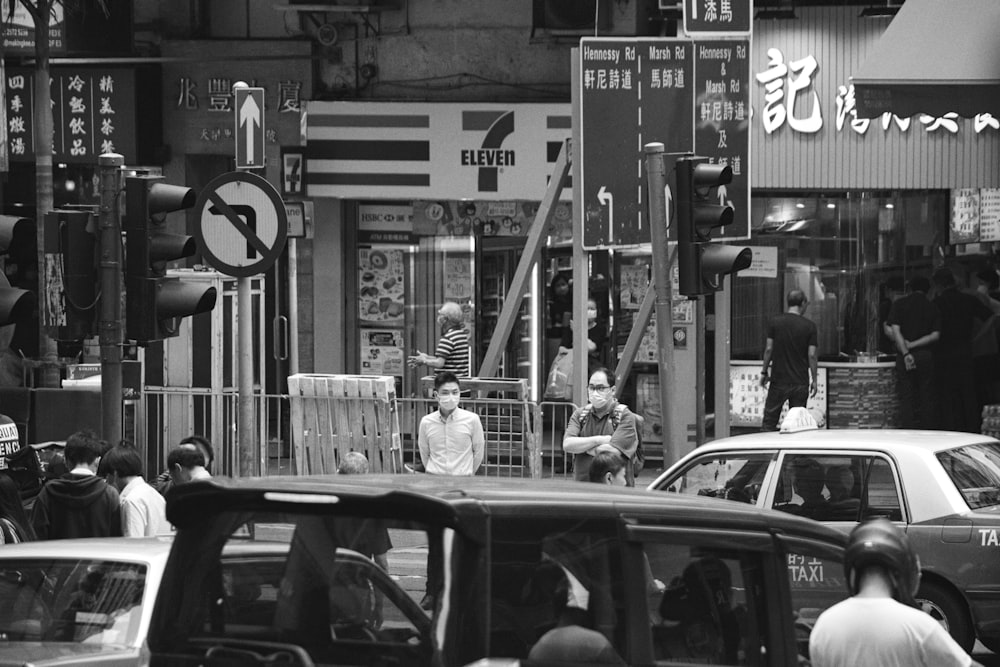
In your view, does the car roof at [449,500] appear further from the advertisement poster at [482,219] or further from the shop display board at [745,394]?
the advertisement poster at [482,219]

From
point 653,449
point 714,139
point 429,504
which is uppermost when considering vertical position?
point 714,139

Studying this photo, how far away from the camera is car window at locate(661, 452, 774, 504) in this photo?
979 centimetres

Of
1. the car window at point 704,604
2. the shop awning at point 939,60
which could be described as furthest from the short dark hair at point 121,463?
the shop awning at point 939,60

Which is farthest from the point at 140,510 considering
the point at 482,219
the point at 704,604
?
the point at 482,219

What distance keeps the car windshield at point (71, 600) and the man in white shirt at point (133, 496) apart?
1.83 metres

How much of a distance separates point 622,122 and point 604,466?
463 centimetres

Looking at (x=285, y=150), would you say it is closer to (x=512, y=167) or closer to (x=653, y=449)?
(x=512, y=167)

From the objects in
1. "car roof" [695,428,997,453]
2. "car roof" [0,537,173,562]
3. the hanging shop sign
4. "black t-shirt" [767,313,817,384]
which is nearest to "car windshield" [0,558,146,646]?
"car roof" [0,537,173,562]

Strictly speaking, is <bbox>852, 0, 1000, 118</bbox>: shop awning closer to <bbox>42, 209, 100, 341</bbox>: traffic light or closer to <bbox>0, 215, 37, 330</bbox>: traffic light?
<bbox>42, 209, 100, 341</bbox>: traffic light

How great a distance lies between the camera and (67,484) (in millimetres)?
8633

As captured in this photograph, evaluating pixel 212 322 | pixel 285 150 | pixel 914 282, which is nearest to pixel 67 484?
pixel 212 322

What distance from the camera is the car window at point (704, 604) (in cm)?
424

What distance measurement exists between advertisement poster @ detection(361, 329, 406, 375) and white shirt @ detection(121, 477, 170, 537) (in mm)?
9543

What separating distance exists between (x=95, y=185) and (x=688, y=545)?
15.0 m
